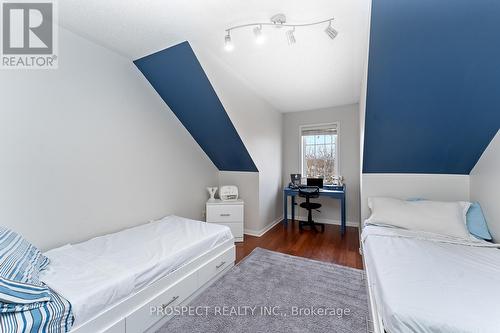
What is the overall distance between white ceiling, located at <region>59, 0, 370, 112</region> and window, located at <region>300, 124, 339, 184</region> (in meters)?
1.55

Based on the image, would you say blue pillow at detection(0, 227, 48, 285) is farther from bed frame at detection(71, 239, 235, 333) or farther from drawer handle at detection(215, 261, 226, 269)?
drawer handle at detection(215, 261, 226, 269)

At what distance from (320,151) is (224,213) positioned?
93.7 inches

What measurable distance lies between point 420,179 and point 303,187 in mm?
1653

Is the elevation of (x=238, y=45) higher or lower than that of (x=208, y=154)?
higher

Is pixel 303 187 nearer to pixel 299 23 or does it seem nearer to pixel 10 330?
pixel 299 23

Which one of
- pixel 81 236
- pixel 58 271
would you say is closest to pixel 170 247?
pixel 58 271

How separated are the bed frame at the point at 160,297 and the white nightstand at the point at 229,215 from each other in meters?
1.00

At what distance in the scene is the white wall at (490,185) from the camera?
1.91 metres

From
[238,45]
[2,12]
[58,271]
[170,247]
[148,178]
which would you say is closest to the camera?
[58,271]

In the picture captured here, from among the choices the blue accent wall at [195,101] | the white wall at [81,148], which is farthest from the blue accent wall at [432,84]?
the white wall at [81,148]

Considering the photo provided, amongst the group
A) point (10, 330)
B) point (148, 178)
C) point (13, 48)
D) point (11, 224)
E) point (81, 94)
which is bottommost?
point (10, 330)

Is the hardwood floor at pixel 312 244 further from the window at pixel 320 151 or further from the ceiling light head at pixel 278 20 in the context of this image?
the ceiling light head at pixel 278 20

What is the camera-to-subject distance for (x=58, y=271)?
141 cm

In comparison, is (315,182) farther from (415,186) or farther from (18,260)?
(18,260)
